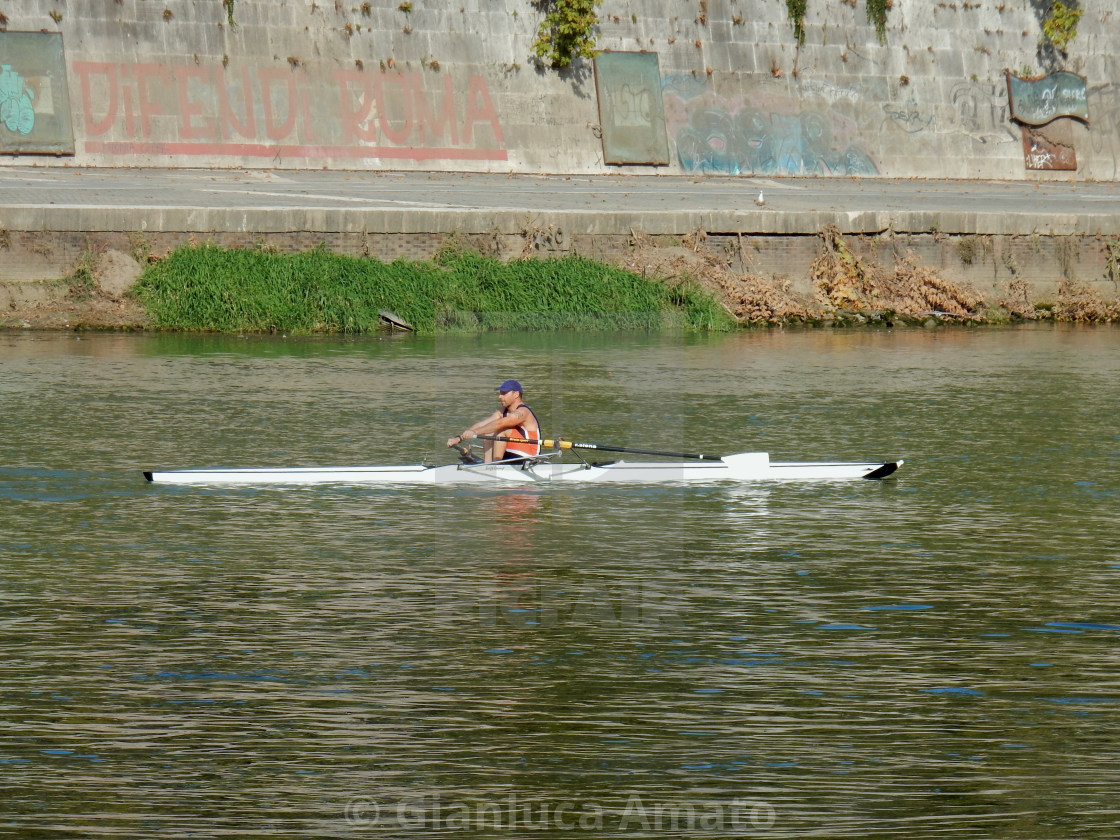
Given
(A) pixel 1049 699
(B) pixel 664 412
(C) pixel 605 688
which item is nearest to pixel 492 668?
(C) pixel 605 688

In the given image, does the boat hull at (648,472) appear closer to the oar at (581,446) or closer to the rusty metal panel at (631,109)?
the oar at (581,446)

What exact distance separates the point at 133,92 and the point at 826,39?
57.3 feet

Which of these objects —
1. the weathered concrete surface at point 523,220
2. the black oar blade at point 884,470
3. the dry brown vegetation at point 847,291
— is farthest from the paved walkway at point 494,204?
the black oar blade at point 884,470

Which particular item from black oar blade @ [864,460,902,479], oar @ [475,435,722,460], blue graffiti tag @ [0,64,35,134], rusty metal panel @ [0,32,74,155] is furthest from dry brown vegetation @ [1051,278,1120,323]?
blue graffiti tag @ [0,64,35,134]

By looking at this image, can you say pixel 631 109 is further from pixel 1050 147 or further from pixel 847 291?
pixel 1050 147

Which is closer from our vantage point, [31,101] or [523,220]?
[523,220]

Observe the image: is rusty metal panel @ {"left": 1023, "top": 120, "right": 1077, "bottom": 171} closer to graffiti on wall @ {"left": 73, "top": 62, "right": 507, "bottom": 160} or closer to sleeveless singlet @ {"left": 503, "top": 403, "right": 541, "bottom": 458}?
graffiti on wall @ {"left": 73, "top": 62, "right": 507, "bottom": 160}

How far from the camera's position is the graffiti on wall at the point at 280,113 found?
113ft

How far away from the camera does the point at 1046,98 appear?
4397 cm

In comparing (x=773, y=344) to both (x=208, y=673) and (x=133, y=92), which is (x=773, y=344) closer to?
(x=133, y=92)

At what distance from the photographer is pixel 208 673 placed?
9.55m

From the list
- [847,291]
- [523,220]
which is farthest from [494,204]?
[847,291]

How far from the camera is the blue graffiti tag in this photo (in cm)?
3372

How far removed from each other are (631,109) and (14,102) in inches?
548
